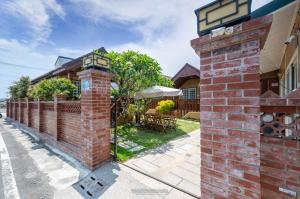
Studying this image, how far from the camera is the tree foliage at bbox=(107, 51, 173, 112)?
315 inches

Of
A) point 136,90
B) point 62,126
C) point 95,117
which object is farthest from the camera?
A: point 136,90

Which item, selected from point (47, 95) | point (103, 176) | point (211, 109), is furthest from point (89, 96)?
point (47, 95)

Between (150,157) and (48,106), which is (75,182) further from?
(48,106)

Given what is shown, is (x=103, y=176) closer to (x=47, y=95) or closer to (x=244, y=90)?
(x=244, y=90)

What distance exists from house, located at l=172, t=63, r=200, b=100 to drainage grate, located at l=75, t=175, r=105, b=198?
12563 millimetres

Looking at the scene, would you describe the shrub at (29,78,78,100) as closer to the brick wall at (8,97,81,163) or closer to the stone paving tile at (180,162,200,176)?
the brick wall at (8,97,81,163)

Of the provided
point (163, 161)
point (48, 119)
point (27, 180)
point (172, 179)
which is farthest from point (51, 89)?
point (172, 179)

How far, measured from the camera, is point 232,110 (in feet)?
5.23

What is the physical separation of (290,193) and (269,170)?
25 centimetres

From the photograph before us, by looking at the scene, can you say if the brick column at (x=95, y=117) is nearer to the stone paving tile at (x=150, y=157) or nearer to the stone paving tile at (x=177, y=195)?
the stone paving tile at (x=150, y=157)

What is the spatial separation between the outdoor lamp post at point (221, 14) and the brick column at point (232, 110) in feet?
0.36

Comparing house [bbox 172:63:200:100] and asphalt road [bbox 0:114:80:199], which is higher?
house [bbox 172:63:200:100]

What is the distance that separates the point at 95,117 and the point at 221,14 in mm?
3548

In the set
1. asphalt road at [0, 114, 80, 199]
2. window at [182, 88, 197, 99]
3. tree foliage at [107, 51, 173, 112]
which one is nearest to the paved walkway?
asphalt road at [0, 114, 80, 199]
